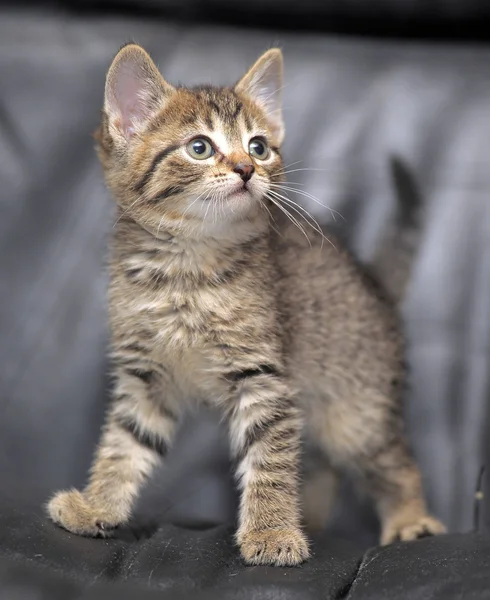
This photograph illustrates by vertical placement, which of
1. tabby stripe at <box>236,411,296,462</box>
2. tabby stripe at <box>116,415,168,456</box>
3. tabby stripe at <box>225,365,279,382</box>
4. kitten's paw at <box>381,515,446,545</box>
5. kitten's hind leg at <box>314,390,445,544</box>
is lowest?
kitten's paw at <box>381,515,446,545</box>

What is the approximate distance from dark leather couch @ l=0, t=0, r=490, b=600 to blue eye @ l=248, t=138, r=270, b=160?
0.46 meters

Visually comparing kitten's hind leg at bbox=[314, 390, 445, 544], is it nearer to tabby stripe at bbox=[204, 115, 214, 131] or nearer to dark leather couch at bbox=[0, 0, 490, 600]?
dark leather couch at bbox=[0, 0, 490, 600]

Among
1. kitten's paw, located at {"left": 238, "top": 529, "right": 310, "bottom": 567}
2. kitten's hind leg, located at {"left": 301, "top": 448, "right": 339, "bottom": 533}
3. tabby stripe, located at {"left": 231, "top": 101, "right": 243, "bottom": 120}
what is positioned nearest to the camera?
kitten's paw, located at {"left": 238, "top": 529, "right": 310, "bottom": 567}

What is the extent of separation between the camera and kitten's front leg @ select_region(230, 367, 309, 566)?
1497 mm

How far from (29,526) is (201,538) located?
300 millimetres

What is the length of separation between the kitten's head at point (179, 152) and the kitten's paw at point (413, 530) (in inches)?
28.8

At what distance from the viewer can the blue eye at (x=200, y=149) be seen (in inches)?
61.4

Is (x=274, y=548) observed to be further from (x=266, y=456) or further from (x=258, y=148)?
(x=258, y=148)

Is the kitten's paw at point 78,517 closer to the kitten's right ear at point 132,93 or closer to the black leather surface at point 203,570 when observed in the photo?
the black leather surface at point 203,570

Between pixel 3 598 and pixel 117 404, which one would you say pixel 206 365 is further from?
pixel 3 598

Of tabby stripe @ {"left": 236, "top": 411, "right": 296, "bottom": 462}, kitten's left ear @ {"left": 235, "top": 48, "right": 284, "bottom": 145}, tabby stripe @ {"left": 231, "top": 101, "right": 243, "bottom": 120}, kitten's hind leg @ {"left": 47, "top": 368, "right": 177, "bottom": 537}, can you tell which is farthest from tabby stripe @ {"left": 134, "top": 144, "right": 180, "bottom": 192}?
tabby stripe @ {"left": 236, "top": 411, "right": 296, "bottom": 462}

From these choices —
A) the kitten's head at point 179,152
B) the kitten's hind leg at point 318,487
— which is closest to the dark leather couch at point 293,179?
the kitten's hind leg at point 318,487

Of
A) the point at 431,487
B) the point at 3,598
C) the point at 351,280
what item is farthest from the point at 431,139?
the point at 3,598

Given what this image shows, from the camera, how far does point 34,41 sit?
224cm
